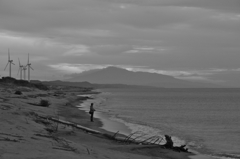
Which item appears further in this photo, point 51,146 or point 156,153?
point 156,153

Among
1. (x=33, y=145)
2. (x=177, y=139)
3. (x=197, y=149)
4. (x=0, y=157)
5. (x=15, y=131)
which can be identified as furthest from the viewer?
(x=177, y=139)

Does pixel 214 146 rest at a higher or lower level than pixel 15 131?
lower

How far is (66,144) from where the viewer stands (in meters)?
13.7

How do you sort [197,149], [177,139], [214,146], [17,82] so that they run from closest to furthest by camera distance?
[197,149]
[214,146]
[177,139]
[17,82]

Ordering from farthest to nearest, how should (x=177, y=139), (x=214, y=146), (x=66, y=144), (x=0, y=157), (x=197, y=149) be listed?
1. (x=177, y=139)
2. (x=214, y=146)
3. (x=197, y=149)
4. (x=66, y=144)
5. (x=0, y=157)

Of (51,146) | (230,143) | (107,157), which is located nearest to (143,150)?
(107,157)

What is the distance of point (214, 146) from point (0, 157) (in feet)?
50.5

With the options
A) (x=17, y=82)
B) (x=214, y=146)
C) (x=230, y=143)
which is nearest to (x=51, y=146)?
(x=214, y=146)

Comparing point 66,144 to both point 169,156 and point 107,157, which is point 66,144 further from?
point 169,156

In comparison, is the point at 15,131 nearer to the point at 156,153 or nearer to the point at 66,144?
the point at 66,144

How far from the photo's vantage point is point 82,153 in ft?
41.0

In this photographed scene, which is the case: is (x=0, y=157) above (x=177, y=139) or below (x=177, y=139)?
above

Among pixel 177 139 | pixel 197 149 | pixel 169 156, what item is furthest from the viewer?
pixel 177 139

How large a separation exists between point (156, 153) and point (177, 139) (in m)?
8.24
